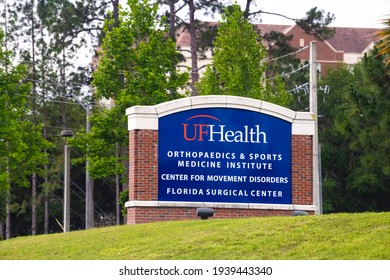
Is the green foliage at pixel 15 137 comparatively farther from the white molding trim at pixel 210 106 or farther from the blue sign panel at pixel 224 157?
the blue sign panel at pixel 224 157

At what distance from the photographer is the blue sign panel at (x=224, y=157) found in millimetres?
29031

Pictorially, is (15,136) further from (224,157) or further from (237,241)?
(237,241)

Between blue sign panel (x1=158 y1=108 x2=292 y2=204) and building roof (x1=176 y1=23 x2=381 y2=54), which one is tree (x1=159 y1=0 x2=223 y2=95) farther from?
building roof (x1=176 y1=23 x2=381 y2=54)

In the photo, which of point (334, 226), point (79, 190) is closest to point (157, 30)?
point (334, 226)

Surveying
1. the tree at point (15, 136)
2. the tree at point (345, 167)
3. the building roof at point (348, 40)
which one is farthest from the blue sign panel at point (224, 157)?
the building roof at point (348, 40)

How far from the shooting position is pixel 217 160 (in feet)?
96.1

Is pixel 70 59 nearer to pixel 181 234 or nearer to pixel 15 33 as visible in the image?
pixel 15 33

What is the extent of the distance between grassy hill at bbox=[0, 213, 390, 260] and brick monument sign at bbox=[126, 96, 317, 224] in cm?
378

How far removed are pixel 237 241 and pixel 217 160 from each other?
8525mm

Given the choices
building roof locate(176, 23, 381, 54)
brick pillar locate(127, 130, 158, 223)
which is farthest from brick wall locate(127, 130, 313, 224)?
building roof locate(176, 23, 381, 54)

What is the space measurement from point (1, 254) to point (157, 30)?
766 inches

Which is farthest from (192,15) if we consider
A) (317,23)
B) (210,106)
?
(210,106)

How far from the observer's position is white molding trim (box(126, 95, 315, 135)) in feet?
95.8

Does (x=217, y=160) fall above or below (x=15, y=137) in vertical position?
below
